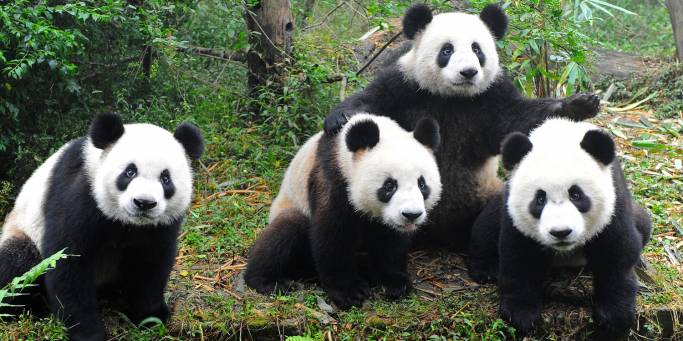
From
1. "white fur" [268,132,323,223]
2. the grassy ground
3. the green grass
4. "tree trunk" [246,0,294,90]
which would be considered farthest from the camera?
the green grass

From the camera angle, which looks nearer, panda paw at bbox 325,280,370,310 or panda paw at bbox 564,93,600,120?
panda paw at bbox 325,280,370,310

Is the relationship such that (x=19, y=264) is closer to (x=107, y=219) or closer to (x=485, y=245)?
(x=107, y=219)

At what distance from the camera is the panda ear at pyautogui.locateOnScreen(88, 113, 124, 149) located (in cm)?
485

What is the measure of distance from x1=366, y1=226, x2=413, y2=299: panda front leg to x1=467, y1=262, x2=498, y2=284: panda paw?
527 mm

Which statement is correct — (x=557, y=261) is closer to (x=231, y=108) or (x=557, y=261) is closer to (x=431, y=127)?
(x=431, y=127)

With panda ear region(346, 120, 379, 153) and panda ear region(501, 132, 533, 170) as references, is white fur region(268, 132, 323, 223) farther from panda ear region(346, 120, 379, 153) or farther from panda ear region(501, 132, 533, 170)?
panda ear region(501, 132, 533, 170)

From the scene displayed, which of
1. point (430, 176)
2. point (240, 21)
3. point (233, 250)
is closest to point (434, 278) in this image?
point (430, 176)

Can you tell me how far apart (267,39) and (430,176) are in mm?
3294

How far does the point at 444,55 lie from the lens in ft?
20.0

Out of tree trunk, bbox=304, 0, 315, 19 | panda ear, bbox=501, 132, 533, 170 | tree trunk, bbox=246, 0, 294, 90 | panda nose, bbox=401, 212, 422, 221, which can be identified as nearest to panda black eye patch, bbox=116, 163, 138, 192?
panda nose, bbox=401, 212, 422, 221

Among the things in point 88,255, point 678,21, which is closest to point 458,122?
point 88,255

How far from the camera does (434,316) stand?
5531 mm

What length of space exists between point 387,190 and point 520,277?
3.39 feet

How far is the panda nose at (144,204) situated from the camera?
4.59 meters
